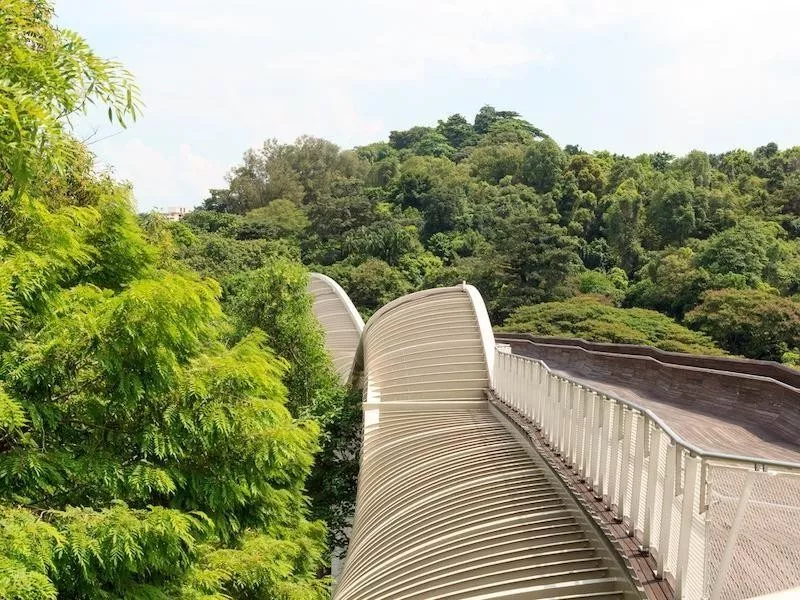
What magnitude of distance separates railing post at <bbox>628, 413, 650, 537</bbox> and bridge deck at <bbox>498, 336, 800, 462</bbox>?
Result: 174cm

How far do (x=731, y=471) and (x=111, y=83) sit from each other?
3175mm

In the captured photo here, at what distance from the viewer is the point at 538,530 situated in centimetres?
622

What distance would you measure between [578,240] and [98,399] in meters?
36.8

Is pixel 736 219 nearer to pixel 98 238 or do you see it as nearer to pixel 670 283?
pixel 670 283

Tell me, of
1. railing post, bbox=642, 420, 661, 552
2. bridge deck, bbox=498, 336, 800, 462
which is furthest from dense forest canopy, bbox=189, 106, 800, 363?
railing post, bbox=642, 420, 661, 552

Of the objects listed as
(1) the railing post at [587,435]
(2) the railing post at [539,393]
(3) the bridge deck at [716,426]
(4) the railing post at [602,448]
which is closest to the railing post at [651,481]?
(4) the railing post at [602,448]

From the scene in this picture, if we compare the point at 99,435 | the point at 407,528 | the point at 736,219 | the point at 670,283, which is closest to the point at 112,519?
the point at 99,435

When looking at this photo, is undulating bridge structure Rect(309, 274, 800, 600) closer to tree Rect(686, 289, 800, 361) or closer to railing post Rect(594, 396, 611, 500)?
railing post Rect(594, 396, 611, 500)

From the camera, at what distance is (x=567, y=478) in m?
6.30

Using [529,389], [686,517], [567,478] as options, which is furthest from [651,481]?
[529,389]

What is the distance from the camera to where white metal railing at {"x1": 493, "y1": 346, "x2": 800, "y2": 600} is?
3.18 meters

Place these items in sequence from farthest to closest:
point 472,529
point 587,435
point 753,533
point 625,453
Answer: point 472,529 < point 587,435 < point 625,453 < point 753,533

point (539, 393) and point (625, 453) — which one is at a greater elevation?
point (625, 453)

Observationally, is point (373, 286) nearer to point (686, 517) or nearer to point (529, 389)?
point (529, 389)
